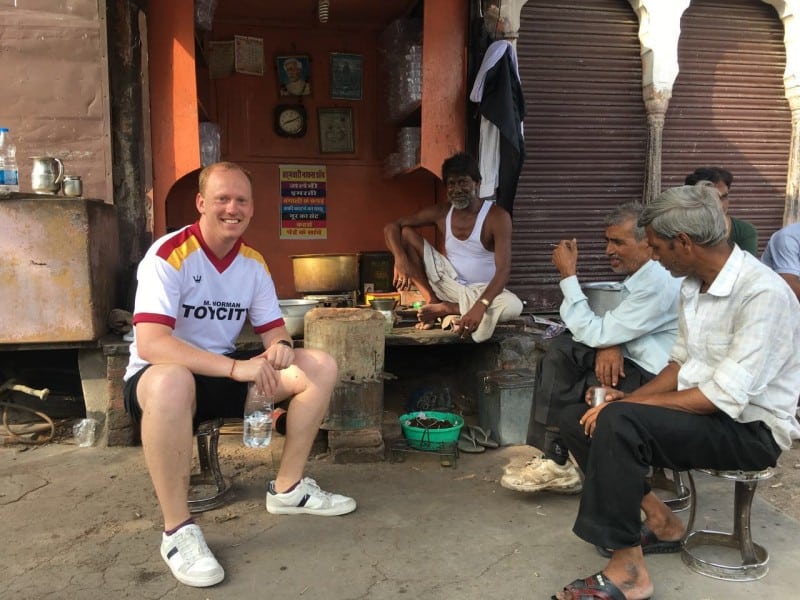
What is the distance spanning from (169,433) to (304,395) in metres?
0.61

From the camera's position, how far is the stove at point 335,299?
15.3 feet

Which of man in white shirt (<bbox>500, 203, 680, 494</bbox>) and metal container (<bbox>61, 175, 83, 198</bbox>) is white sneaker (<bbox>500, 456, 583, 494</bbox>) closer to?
man in white shirt (<bbox>500, 203, 680, 494</bbox>)

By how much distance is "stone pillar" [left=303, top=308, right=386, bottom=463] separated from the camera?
3.71 m

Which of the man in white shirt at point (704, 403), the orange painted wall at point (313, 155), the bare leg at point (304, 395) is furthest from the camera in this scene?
the orange painted wall at point (313, 155)

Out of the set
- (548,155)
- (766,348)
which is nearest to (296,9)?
(548,155)

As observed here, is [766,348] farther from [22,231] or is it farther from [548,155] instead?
[22,231]

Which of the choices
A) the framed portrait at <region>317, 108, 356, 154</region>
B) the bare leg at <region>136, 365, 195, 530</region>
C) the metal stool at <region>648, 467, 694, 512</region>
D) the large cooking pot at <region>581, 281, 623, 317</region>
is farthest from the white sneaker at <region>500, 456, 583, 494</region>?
the framed portrait at <region>317, 108, 356, 154</region>

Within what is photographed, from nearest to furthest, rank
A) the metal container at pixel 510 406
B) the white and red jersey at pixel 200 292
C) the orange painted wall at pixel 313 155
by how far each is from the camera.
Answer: the white and red jersey at pixel 200 292
the metal container at pixel 510 406
the orange painted wall at pixel 313 155

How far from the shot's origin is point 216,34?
18.7ft

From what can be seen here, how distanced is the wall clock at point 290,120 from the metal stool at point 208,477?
3468mm

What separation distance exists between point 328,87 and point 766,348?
474 cm

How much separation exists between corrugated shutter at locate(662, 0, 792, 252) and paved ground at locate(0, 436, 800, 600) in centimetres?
325

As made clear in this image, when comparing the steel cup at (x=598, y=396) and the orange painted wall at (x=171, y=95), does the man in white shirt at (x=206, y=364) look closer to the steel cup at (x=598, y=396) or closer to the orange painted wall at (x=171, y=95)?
the steel cup at (x=598, y=396)

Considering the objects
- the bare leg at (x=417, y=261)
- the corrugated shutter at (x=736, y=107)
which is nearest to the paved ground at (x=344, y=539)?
the bare leg at (x=417, y=261)
